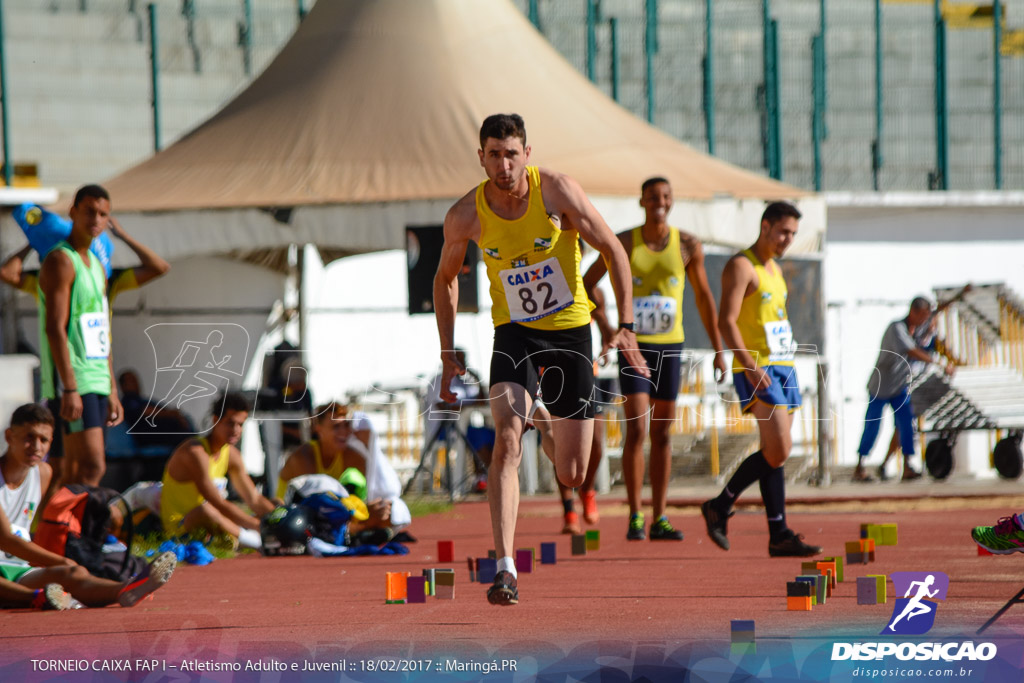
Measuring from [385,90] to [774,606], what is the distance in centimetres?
790

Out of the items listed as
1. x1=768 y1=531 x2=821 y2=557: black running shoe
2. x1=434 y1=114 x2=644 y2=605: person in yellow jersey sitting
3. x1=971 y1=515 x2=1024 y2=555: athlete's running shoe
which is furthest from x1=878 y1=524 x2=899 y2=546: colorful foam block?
x1=971 y1=515 x2=1024 y2=555: athlete's running shoe

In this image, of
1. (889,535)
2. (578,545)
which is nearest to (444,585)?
(578,545)

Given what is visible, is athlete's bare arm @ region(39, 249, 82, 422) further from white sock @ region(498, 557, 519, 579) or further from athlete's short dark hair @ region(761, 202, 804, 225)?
athlete's short dark hair @ region(761, 202, 804, 225)

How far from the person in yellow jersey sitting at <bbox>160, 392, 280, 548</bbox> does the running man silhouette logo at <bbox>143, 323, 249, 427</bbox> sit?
15.6 ft

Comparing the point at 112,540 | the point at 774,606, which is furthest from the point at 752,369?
the point at 112,540

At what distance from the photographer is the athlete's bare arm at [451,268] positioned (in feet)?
A: 19.2

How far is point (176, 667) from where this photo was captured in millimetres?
4461

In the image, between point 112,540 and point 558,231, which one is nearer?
point 558,231

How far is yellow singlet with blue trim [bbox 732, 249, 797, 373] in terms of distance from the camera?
7965 mm

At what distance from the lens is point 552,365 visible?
592 centimetres

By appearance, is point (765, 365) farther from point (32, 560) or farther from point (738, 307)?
point (32, 560)

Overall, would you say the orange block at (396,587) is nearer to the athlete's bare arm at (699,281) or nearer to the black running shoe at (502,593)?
the black running shoe at (502,593)

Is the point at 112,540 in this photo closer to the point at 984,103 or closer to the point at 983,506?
the point at 983,506

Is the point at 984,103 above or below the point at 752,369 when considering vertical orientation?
above
